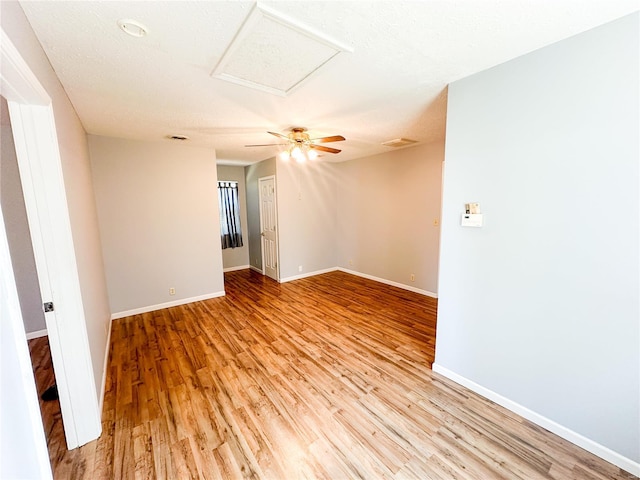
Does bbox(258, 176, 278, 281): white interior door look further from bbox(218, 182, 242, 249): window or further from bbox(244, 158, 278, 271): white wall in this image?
bbox(218, 182, 242, 249): window

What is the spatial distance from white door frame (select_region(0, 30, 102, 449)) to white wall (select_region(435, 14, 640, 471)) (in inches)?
106

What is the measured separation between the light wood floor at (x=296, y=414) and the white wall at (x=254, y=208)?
2.98 meters

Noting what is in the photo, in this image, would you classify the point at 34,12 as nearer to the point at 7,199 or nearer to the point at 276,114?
the point at 276,114

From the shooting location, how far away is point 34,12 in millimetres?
1268

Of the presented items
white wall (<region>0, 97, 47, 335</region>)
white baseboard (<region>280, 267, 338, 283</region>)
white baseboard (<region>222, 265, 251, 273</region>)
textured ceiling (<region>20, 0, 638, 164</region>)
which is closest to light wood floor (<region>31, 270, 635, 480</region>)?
white wall (<region>0, 97, 47, 335</region>)

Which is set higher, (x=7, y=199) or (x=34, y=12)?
(x=34, y=12)

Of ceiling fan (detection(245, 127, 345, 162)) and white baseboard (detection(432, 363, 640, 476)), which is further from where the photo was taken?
ceiling fan (detection(245, 127, 345, 162))

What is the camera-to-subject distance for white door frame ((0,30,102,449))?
1441mm

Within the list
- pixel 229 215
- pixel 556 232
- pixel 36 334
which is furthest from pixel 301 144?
pixel 36 334

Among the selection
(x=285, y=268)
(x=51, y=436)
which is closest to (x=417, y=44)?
(x=51, y=436)

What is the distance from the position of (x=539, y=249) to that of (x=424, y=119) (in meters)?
1.86

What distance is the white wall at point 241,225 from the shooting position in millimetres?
6238

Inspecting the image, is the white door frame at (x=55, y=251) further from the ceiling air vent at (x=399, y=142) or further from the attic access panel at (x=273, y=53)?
the ceiling air vent at (x=399, y=142)

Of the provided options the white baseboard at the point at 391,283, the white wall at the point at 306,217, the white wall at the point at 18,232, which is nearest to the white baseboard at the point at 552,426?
the white baseboard at the point at 391,283
